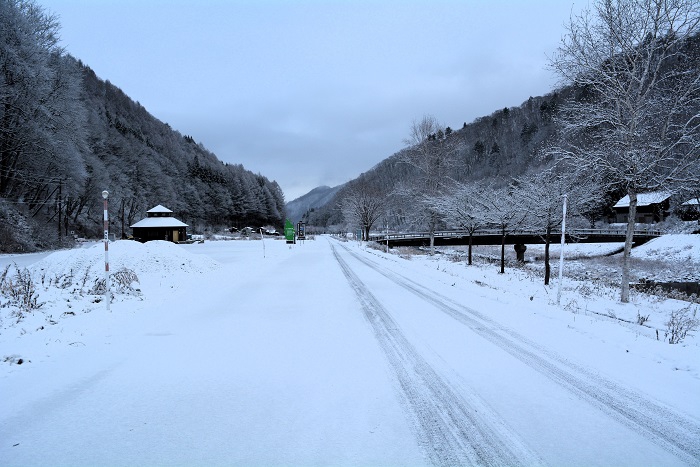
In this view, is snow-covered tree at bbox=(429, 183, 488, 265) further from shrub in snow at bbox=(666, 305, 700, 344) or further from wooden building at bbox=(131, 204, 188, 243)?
wooden building at bbox=(131, 204, 188, 243)

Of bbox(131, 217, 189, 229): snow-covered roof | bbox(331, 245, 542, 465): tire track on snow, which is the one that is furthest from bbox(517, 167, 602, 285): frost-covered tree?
bbox(131, 217, 189, 229): snow-covered roof

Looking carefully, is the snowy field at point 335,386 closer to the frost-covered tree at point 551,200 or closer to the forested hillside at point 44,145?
the frost-covered tree at point 551,200

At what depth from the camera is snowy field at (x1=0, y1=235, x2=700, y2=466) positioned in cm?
274

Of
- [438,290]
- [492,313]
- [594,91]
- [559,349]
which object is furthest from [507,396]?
[594,91]

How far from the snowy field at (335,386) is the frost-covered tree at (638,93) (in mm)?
5709

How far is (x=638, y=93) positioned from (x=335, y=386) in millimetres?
12929

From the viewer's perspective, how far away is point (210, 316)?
744cm

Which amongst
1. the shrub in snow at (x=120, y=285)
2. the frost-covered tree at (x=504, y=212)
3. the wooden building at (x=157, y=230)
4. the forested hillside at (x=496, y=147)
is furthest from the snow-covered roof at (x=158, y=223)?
the forested hillside at (x=496, y=147)

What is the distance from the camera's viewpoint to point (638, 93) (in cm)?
1097

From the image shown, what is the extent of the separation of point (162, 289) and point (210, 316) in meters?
4.33

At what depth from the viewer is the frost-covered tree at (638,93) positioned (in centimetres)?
1056

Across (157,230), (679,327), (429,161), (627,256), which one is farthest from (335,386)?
(157,230)

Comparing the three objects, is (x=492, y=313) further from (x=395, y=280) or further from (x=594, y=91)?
(x=594, y=91)

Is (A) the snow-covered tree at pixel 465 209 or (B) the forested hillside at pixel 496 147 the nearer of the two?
(A) the snow-covered tree at pixel 465 209
